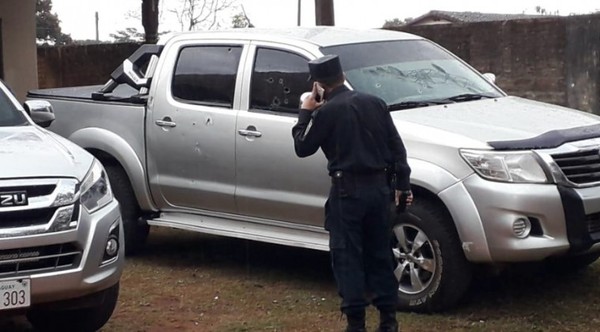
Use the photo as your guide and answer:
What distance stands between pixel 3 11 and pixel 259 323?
10.3 meters

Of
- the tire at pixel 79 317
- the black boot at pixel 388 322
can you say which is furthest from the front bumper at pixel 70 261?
the black boot at pixel 388 322

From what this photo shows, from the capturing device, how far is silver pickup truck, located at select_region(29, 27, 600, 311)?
6.39 m

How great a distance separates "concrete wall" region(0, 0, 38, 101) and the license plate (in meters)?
10.3

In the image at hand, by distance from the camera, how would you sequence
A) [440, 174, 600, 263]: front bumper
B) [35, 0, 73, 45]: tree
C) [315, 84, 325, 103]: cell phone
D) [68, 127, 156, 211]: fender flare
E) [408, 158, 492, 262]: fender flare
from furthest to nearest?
[35, 0, 73, 45]: tree → [68, 127, 156, 211]: fender flare → [408, 158, 492, 262]: fender flare → [440, 174, 600, 263]: front bumper → [315, 84, 325, 103]: cell phone

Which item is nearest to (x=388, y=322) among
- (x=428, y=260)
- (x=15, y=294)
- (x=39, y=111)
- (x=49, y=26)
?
(x=428, y=260)

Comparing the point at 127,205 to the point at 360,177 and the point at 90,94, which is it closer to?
the point at 90,94

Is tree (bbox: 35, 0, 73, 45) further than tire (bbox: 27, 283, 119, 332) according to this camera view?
Yes

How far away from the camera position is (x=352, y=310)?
19.5 feet

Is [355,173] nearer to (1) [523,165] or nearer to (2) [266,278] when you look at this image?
(1) [523,165]

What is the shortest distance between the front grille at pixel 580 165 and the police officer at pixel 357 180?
109cm

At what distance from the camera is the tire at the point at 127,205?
8.53 m

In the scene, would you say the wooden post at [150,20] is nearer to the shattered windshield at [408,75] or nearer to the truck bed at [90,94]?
the truck bed at [90,94]

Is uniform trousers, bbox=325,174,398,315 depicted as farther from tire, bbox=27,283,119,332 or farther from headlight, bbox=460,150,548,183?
tire, bbox=27,283,119,332

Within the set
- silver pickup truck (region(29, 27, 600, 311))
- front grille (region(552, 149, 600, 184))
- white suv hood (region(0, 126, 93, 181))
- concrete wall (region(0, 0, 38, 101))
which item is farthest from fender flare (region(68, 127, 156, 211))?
concrete wall (region(0, 0, 38, 101))
